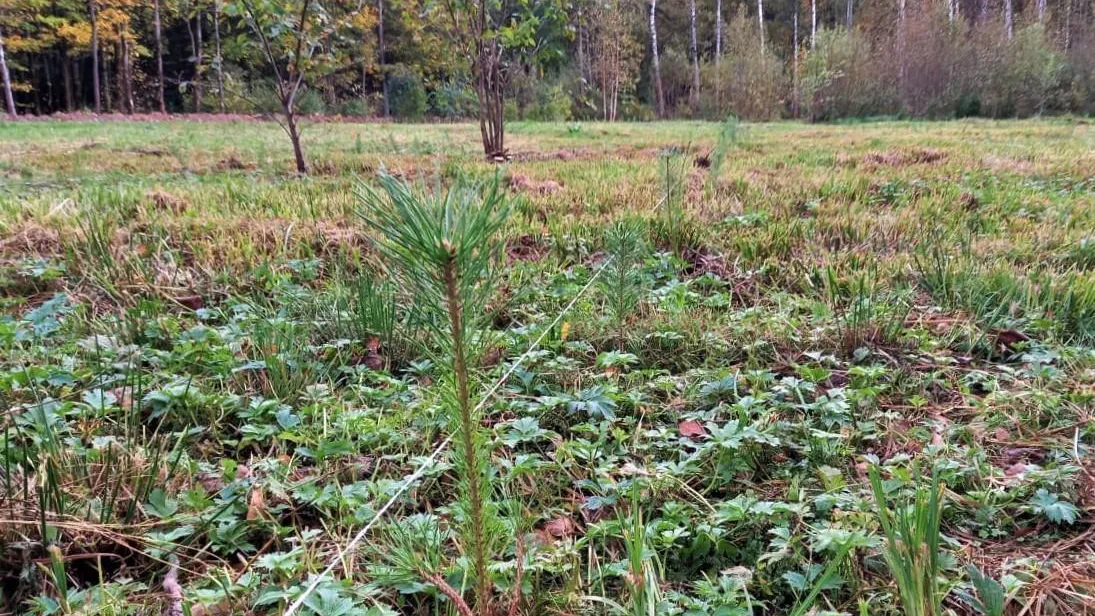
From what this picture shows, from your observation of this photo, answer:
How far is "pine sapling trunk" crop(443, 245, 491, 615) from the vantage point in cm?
67

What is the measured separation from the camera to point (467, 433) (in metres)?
0.75

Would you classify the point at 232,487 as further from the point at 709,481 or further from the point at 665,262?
the point at 665,262

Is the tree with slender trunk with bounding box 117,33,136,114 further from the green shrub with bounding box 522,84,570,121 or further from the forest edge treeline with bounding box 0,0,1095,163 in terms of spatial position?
the green shrub with bounding box 522,84,570,121

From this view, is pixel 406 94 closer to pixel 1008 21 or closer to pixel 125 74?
pixel 125 74

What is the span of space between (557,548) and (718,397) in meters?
0.84

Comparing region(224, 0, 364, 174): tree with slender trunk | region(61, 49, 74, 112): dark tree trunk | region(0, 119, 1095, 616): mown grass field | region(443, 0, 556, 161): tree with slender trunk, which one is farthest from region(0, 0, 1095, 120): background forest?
region(0, 119, 1095, 616): mown grass field

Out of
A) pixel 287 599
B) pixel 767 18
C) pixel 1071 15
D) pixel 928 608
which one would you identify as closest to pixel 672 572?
pixel 928 608

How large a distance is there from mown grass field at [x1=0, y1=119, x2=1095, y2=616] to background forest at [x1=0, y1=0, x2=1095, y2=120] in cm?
660

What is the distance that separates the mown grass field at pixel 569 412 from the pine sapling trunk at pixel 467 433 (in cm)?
5

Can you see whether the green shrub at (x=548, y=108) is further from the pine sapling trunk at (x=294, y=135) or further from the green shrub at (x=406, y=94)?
the pine sapling trunk at (x=294, y=135)

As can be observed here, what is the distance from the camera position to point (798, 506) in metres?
1.26

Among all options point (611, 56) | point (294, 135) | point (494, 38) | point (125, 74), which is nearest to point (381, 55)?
point (125, 74)

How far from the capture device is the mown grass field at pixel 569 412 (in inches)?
43.4

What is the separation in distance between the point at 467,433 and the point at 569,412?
1001mm
